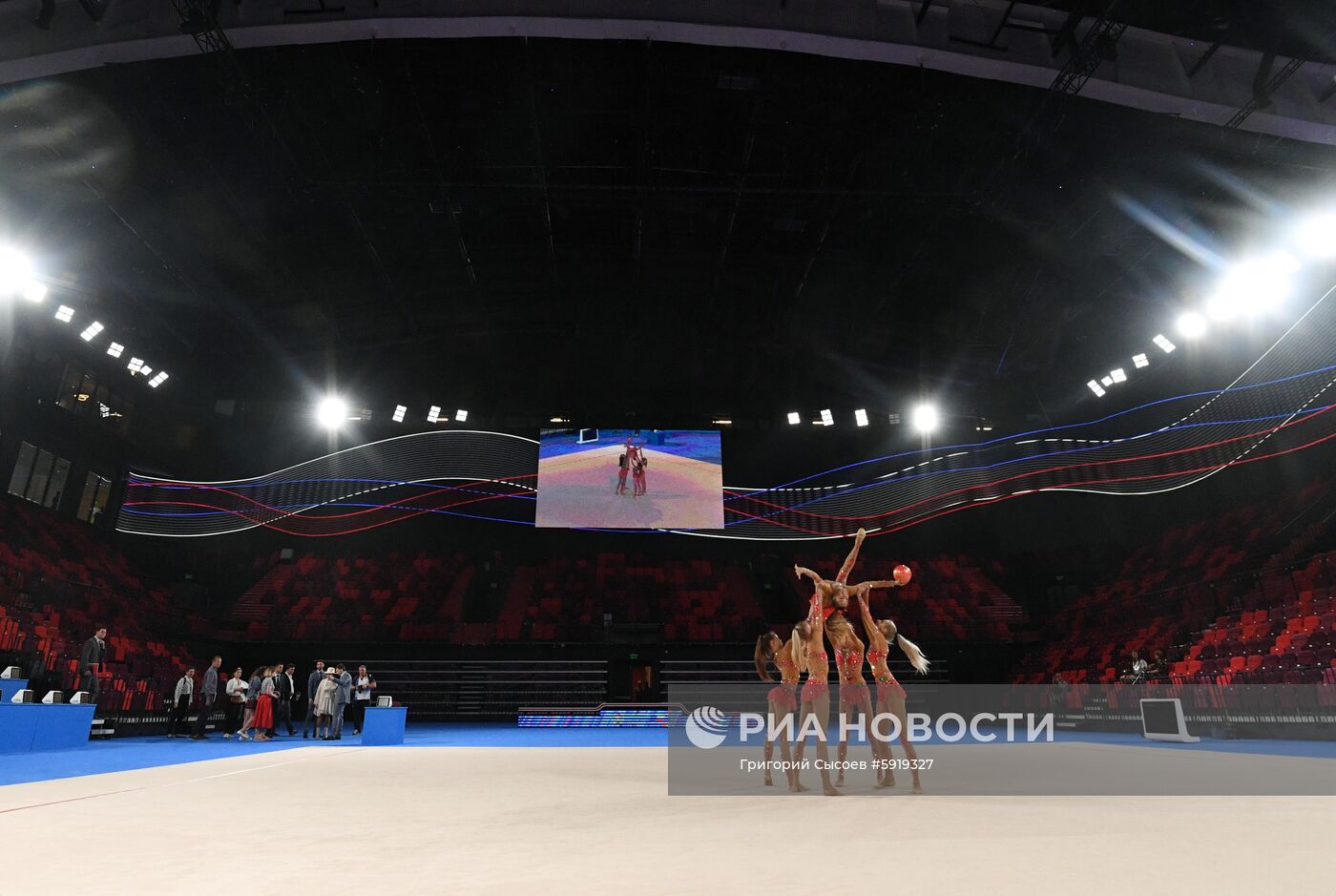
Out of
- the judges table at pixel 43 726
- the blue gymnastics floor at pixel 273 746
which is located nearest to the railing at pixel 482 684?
the blue gymnastics floor at pixel 273 746

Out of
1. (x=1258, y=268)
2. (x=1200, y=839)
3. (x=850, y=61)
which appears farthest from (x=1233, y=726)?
(x=850, y=61)

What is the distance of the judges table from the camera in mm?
9445

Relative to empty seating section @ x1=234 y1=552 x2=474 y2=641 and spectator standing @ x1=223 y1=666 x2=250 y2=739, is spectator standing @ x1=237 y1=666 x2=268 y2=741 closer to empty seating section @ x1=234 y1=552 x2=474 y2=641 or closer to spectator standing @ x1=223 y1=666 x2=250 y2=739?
spectator standing @ x1=223 y1=666 x2=250 y2=739

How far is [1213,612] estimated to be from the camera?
16688 mm

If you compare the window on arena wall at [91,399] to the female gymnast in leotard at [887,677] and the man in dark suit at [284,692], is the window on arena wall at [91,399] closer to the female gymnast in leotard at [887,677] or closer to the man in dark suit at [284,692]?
the man in dark suit at [284,692]

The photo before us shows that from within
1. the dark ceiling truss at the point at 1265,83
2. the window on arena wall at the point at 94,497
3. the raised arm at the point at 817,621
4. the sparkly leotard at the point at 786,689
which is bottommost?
the sparkly leotard at the point at 786,689

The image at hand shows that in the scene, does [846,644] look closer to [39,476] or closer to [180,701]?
[180,701]

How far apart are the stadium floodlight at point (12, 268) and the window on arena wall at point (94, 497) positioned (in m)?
6.91

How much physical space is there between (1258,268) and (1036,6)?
28.6 feet

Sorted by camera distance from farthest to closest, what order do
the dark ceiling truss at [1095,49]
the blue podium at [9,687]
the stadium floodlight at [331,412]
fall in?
1. the stadium floodlight at [331,412]
2. the dark ceiling truss at [1095,49]
3. the blue podium at [9,687]

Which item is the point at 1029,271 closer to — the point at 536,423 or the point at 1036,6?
the point at 1036,6

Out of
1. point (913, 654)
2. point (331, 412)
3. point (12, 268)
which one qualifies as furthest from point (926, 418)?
point (12, 268)

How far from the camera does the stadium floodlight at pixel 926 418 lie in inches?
917

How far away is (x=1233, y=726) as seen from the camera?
13.6m
